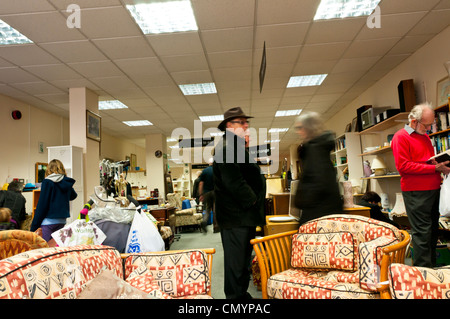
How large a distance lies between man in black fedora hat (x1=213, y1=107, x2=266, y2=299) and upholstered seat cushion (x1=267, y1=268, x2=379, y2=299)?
0.22 meters

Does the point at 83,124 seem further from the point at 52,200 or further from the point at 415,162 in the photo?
the point at 415,162

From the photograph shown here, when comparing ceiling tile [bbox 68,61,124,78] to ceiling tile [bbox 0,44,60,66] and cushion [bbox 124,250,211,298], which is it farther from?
cushion [bbox 124,250,211,298]

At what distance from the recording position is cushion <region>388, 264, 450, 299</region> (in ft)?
3.72

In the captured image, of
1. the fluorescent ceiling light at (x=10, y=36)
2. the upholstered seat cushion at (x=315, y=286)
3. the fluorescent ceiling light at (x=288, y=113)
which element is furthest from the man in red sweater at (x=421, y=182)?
the fluorescent ceiling light at (x=288, y=113)

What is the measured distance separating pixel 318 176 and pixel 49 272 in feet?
5.38

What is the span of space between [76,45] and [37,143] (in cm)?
338

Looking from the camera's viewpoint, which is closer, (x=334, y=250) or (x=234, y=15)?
(x=334, y=250)

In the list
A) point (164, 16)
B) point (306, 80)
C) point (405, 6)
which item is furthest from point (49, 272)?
point (306, 80)

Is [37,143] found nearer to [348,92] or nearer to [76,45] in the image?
[76,45]

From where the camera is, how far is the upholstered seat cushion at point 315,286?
1.78m

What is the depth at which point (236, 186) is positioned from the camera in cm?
195
